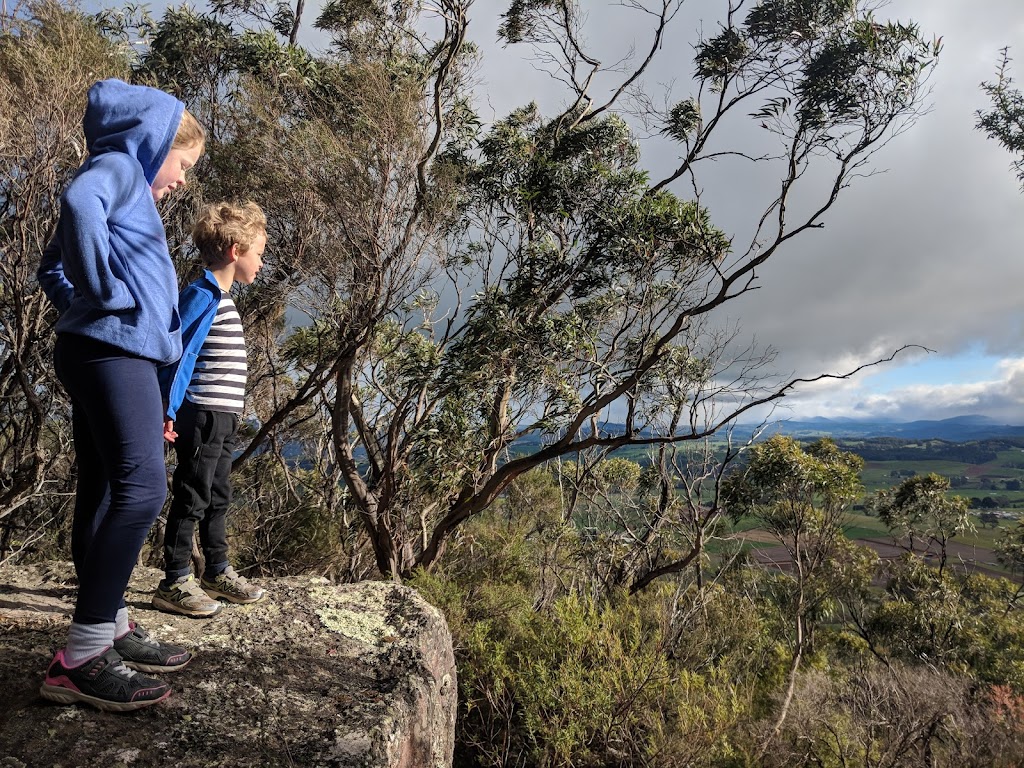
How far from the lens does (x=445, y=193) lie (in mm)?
6020

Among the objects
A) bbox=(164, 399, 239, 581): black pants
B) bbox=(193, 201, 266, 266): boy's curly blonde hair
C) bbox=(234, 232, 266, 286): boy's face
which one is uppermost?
bbox=(193, 201, 266, 266): boy's curly blonde hair

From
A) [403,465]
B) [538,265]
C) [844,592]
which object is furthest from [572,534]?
[844,592]

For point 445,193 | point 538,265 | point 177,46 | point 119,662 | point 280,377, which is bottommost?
point 119,662

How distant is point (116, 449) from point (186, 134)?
101 cm

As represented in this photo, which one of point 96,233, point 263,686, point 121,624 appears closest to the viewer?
point 96,233

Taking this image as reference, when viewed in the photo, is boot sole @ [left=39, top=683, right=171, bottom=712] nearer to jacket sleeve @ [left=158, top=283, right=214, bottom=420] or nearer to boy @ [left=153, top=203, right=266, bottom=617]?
boy @ [left=153, top=203, right=266, bottom=617]

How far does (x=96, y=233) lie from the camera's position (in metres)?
1.55

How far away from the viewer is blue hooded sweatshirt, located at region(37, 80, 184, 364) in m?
1.55

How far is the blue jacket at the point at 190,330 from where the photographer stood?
2148 millimetres

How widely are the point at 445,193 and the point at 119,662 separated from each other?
5128 mm

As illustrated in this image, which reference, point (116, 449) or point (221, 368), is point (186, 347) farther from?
point (116, 449)

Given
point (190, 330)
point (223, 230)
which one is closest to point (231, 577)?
point (190, 330)

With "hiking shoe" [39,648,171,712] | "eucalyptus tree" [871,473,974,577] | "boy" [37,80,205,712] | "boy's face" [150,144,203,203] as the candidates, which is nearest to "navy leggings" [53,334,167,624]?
"boy" [37,80,205,712]

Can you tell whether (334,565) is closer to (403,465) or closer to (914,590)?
(403,465)
